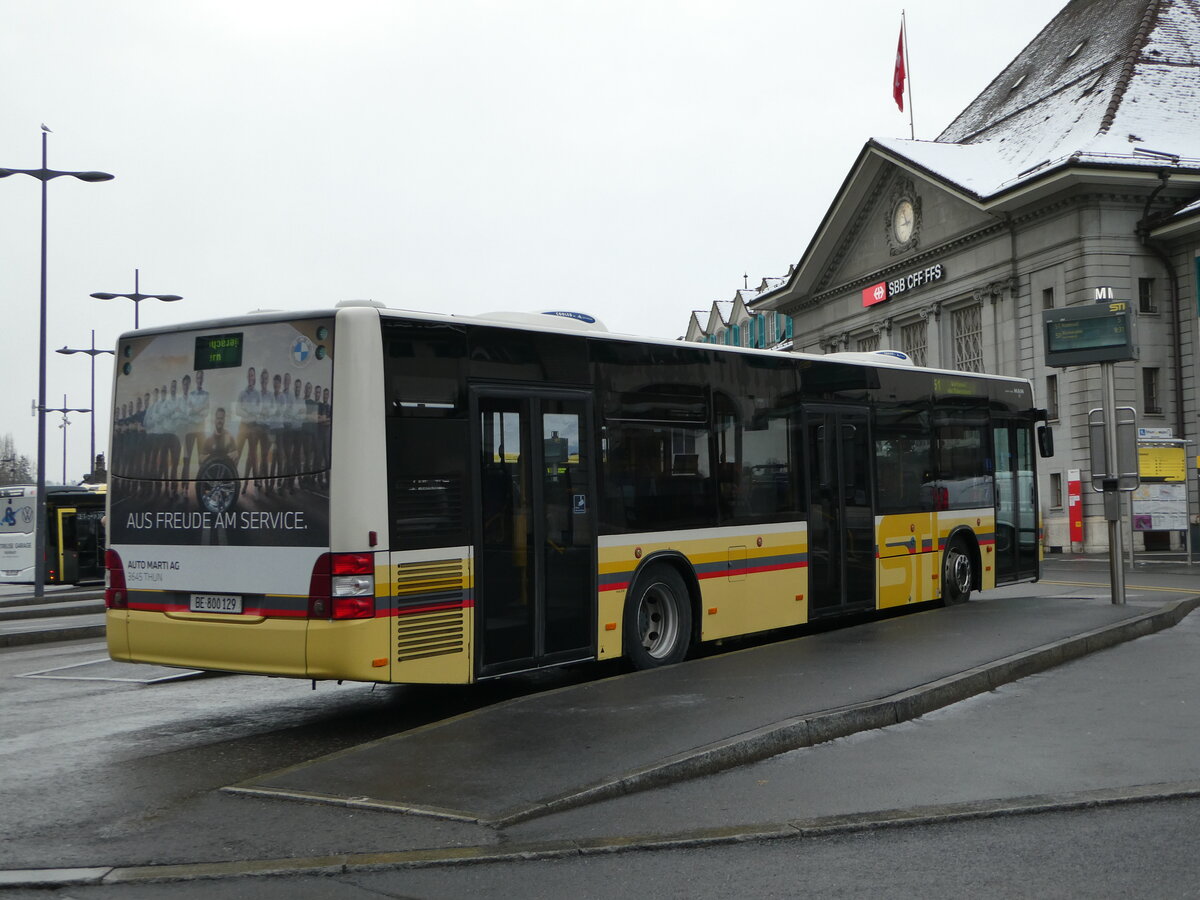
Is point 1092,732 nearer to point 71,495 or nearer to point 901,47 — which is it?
point 71,495

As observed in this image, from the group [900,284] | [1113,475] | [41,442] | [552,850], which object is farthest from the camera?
[900,284]

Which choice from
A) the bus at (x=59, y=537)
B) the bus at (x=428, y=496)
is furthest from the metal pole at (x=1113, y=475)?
the bus at (x=59, y=537)

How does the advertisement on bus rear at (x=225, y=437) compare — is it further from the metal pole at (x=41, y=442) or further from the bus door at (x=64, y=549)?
the bus door at (x=64, y=549)

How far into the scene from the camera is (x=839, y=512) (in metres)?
14.2

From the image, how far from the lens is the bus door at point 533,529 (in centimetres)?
964

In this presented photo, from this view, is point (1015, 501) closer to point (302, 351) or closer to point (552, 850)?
point (302, 351)

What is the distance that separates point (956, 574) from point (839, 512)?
3256 millimetres

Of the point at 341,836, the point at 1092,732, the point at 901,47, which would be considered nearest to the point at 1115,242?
the point at 901,47

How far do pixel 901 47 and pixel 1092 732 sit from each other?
51756mm

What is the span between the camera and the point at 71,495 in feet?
117

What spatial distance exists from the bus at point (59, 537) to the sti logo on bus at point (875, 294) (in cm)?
3106

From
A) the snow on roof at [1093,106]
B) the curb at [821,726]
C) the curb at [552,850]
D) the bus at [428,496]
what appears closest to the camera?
the curb at [552,850]

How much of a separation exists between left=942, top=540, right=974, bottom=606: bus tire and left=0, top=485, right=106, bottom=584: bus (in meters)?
25.4

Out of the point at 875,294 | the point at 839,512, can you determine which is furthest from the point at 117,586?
the point at 875,294
